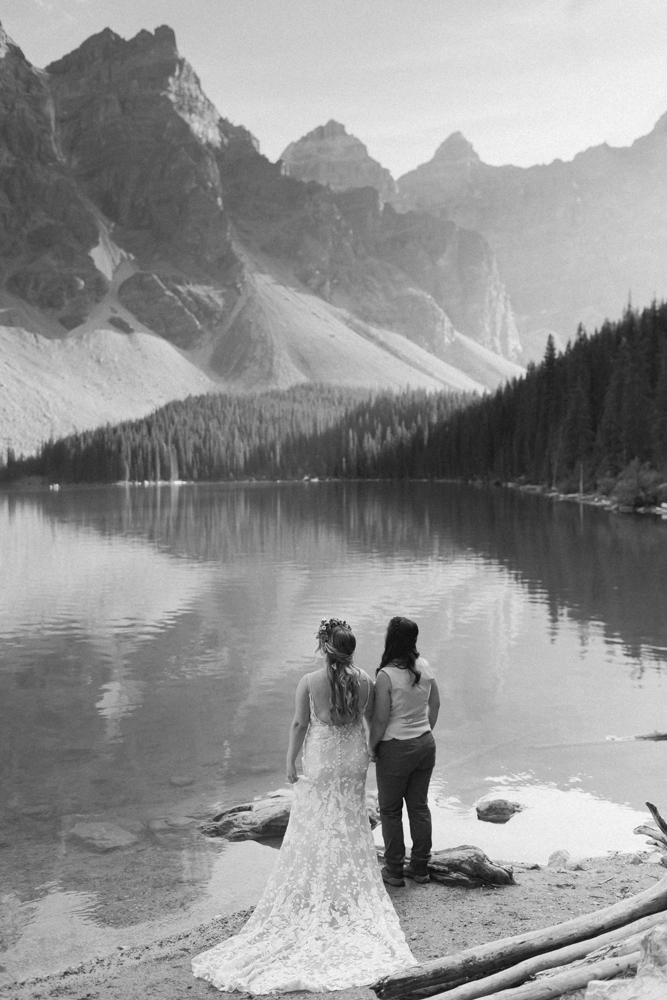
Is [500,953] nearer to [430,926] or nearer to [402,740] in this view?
[430,926]

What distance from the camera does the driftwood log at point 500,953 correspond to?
23.9ft

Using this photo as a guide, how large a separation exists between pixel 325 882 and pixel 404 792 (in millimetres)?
1707

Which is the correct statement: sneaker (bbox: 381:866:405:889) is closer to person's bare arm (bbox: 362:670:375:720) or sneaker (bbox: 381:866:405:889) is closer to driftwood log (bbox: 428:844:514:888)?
driftwood log (bbox: 428:844:514:888)

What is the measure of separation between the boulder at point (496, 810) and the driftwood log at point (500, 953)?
5700 millimetres

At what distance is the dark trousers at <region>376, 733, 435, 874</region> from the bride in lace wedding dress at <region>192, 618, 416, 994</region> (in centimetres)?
64

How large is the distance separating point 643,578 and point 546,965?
3292 cm

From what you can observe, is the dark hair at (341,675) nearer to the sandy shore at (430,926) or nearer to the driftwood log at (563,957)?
the sandy shore at (430,926)

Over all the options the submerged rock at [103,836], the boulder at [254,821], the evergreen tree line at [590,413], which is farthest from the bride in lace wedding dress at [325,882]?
the evergreen tree line at [590,413]

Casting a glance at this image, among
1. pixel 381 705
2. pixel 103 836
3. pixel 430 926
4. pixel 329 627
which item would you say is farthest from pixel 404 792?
pixel 103 836

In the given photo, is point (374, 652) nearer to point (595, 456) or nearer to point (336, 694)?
point (336, 694)

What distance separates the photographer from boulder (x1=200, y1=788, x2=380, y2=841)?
12.8 meters

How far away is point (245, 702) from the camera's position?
2081cm

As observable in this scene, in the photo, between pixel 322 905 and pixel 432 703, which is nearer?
pixel 322 905

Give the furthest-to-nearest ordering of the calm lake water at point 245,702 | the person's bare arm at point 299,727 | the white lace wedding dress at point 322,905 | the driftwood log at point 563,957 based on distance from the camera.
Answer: the calm lake water at point 245,702
the person's bare arm at point 299,727
the white lace wedding dress at point 322,905
the driftwood log at point 563,957
